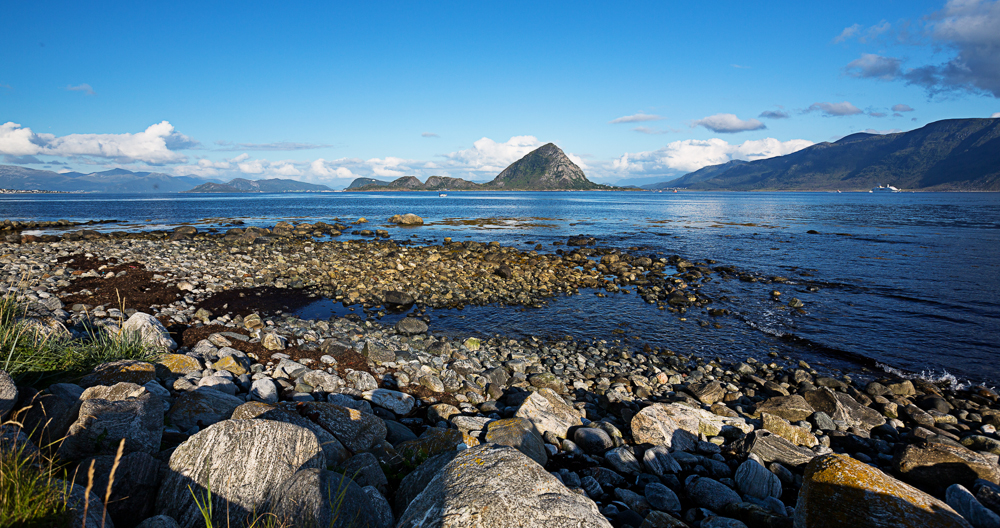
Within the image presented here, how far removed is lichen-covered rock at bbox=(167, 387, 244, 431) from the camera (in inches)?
224

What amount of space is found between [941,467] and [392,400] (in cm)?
907

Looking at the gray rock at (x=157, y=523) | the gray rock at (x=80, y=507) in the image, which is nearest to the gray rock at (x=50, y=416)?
the gray rock at (x=80, y=507)

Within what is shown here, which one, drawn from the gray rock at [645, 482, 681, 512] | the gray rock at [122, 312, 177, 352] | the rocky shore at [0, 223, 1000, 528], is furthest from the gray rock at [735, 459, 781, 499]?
the gray rock at [122, 312, 177, 352]

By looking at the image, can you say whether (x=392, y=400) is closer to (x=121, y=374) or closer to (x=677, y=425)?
(x=121, y=374)

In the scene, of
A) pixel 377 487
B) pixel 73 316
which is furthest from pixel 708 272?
pixel 73 316

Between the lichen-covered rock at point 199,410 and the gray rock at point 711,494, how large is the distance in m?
6.70

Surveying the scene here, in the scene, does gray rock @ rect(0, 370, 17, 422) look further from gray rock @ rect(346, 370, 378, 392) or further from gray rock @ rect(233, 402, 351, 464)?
gray rock @ rect(346, 370, 378, 392)

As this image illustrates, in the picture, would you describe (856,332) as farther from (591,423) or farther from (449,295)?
(449,295)

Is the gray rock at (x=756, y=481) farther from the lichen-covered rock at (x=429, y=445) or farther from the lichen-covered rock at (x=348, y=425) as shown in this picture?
the lichen-covered rock at (x=348, y=425)

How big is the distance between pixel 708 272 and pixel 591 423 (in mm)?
20100

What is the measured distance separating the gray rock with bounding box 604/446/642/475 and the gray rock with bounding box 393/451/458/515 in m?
3.55

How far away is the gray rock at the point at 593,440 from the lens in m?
7.39

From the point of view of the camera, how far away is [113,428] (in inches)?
177

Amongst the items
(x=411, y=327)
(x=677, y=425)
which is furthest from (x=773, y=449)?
(x=411, y=327)
